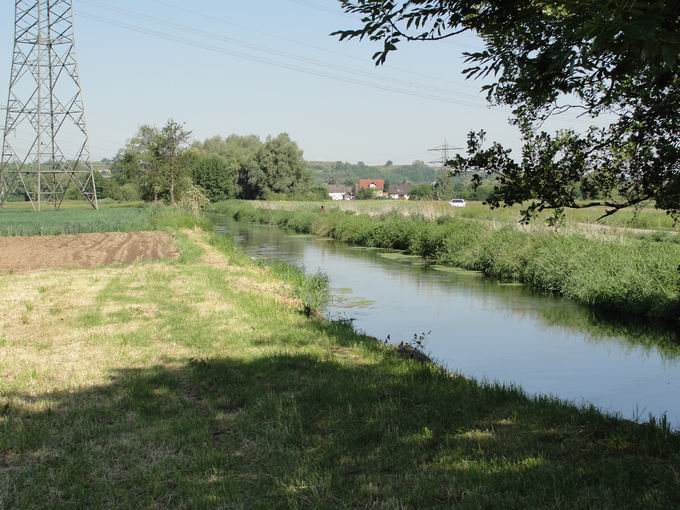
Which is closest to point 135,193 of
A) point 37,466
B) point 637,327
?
point 637,327

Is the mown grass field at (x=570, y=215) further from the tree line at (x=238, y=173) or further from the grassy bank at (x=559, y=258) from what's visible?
the tree line at (x=238, y=173)

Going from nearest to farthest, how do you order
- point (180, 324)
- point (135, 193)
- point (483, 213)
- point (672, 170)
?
point (672, 170) < point (180, 324) < point (483, 213) < point (135, 193)

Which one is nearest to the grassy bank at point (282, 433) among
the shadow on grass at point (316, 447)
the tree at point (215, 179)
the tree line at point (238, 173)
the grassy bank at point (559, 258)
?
the shadow on grass at point (316, 447)

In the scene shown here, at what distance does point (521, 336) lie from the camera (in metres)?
13.6

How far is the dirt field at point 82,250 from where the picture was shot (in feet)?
65.9

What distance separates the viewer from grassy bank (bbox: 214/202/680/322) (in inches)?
624

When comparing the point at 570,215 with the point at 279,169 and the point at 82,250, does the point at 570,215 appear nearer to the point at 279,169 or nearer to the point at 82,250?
the point at 82,250

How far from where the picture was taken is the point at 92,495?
166 inches

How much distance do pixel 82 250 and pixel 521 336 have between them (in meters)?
17.0

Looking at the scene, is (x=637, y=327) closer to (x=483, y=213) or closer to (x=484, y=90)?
(x=484, y=90)

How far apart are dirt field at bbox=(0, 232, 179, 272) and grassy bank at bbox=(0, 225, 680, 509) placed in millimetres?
11136

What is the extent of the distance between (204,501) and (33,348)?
5.41 metres

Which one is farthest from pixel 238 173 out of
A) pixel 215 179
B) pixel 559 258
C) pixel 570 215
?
pixel 559 258

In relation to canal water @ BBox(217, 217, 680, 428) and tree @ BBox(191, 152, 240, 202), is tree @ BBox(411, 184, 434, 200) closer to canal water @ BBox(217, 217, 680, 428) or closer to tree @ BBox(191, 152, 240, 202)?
tree @ BBox(191, 152, 240, 202)
